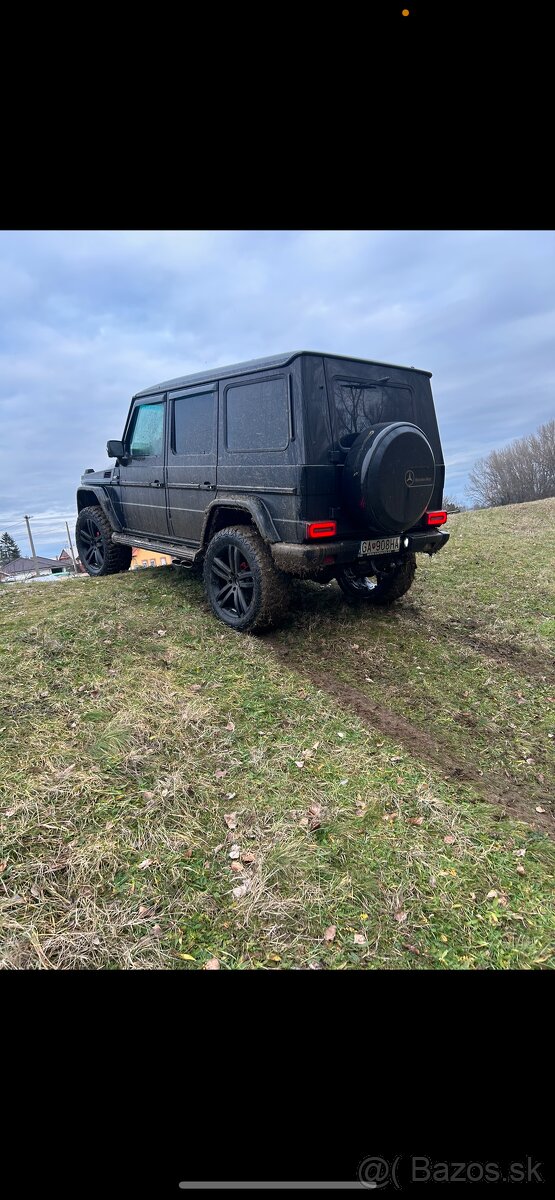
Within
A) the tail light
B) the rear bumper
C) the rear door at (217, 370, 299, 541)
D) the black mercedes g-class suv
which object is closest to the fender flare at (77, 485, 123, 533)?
the black mercedes g-class suv

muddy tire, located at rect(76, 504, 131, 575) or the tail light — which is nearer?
the tail light

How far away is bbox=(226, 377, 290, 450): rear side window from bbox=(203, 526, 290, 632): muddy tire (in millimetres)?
813

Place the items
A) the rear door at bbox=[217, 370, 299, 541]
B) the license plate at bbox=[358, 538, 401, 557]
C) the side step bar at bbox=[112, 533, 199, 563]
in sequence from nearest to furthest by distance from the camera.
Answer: the rear door at bbox=[217, 370, 299, 541]
the license plate at bbox=[358, 538, 401, 557]
the side step bar at bbox=[112, 533, 199, 563]

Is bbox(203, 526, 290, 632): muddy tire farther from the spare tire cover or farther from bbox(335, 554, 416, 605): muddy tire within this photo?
bbox(335, 554, 416, 605): muddy tire

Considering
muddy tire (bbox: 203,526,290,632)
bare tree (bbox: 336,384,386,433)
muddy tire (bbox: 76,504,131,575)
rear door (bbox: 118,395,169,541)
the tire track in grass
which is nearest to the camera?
the tire track in grass

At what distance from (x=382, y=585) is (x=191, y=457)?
2.50 m

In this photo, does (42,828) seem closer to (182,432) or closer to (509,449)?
(182,432)

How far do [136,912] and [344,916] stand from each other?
93 centimetres

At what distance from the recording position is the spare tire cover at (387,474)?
420cm

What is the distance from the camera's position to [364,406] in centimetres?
462

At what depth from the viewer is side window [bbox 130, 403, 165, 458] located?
6098 mm
